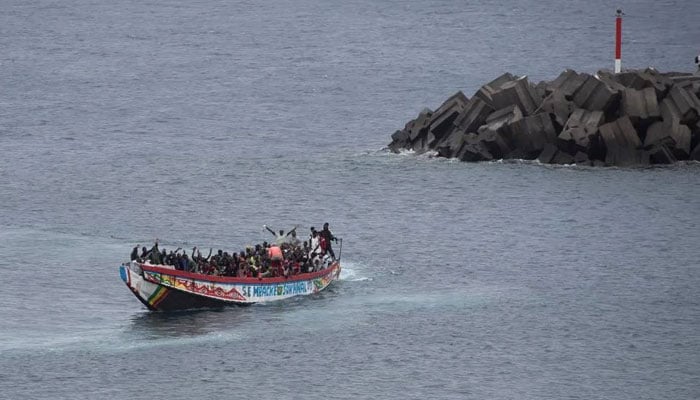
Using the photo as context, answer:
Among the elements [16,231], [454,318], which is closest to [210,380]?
[454,318]

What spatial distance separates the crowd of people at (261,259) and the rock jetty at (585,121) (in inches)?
1315

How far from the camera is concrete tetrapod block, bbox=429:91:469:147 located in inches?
5325

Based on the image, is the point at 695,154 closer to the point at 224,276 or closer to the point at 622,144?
the point at 622,144

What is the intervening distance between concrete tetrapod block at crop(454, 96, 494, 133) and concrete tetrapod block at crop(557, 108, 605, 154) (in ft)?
23.0

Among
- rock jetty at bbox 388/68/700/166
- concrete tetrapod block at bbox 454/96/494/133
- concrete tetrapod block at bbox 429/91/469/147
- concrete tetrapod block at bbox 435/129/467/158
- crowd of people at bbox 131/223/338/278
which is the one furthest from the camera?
concrete tetrapod block at bbox 429/91/469/147

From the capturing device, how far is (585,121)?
127125mm

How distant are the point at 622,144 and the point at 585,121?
367cm

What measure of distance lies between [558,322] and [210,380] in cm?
2176

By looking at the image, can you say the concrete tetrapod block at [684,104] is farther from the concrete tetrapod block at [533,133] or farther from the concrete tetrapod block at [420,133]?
the concrete tetrapod block at [420,133]

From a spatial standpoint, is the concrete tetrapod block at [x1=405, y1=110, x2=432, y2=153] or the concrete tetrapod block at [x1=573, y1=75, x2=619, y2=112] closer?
the concrete tetrapod block at [x1=573, y1=75, x2=619, y2=112]

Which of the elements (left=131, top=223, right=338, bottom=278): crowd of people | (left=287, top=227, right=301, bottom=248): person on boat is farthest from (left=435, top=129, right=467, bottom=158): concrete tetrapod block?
(left=287, top=227, right=301, bottom=248): person on boat

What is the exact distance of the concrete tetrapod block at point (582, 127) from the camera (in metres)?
127

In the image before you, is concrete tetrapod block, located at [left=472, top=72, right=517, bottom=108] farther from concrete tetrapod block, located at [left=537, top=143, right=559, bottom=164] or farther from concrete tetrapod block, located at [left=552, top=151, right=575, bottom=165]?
Result: concrete tetrapod block, located at [left=552, top=151, right=575, bottom=165]

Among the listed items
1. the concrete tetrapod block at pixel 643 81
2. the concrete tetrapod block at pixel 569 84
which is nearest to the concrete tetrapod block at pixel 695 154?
the concrete tetrapod block at pixel 643 81
